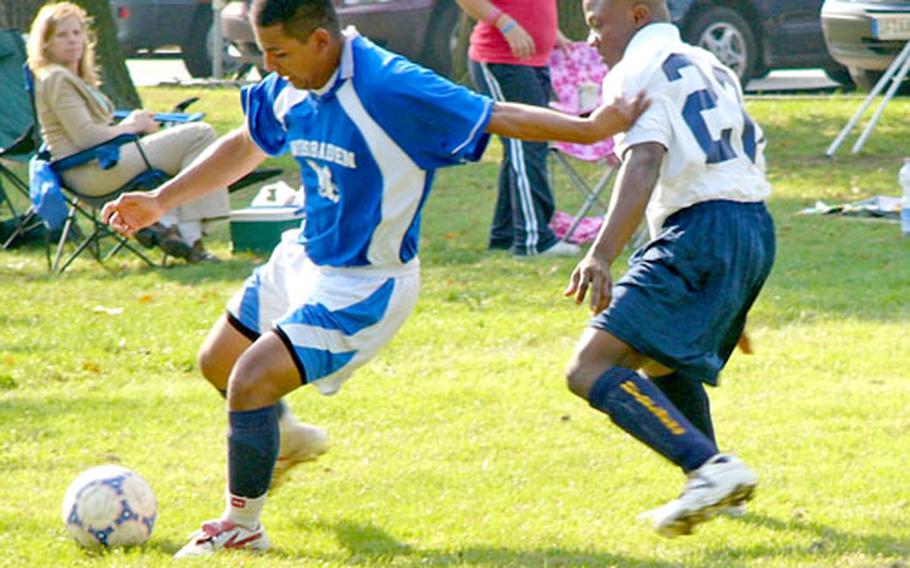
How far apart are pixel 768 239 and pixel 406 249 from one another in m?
1.03

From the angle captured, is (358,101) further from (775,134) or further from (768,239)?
(775,134)

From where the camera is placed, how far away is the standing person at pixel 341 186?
4.59 metres

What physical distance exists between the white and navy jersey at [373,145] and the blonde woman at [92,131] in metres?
5.04

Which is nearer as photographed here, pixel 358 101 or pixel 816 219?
pixel 358 101

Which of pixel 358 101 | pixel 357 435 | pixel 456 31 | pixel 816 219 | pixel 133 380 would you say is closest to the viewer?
pixel 358 101

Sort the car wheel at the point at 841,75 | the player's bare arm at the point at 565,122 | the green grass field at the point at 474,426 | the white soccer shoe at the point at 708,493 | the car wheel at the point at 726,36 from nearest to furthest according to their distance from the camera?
1. the white soccer shoe at the point at 708,493
2. the player's bare arm at the point at 565,122
3. the green grass field at the point at 474,426
4. the car wheel at the point at 726,36
5. the car wheel at the point at 841,75

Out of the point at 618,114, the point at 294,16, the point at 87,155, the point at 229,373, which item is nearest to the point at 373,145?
the point at 294,16

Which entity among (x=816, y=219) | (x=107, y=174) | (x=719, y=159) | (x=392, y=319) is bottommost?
(x=816, y=219)

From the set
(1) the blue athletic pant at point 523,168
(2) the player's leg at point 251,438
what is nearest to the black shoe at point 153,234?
(1) the blue athletic pant at point 523,168

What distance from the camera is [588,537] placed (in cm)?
487

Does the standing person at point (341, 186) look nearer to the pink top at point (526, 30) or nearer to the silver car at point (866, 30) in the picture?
the pink top at point (526, 30)

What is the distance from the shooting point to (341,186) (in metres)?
4.72

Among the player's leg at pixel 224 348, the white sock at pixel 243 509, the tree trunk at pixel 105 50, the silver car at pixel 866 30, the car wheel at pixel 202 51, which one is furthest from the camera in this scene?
the car wheel at pixel 202 51

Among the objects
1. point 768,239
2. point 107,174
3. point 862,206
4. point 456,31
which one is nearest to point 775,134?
point 862,206
